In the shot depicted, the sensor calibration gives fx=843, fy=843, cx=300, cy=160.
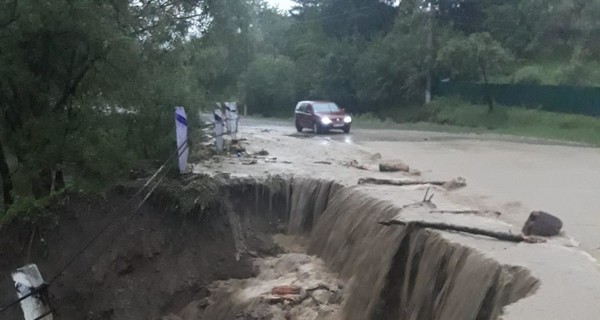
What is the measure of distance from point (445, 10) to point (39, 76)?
42746 mm

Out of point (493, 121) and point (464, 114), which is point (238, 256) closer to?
point (493, 121)

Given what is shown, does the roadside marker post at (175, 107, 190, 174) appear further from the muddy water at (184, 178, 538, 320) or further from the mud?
the muddy water at (184, 178, 538, 320)

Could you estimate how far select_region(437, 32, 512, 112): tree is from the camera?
44062 mm

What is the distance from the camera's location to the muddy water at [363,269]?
8.35m

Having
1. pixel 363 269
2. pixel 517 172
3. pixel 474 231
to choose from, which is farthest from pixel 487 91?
pixel 474 231

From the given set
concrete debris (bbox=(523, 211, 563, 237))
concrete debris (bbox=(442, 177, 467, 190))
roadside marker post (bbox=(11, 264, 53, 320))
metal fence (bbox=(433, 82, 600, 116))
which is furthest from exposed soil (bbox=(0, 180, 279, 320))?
metal fence (bbox=(433, 82, 600, 116))

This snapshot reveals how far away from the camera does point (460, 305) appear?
836cm

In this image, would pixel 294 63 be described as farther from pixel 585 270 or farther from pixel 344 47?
pixel 585 270

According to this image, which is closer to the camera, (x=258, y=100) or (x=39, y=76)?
(x=39, y=76)

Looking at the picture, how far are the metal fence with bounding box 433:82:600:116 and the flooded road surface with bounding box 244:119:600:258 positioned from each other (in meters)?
6.64

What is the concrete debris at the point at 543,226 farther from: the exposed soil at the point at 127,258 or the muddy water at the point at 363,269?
the exposed soil at the point at 127,258

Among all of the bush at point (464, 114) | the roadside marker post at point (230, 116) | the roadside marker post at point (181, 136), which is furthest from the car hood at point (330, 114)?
the roadside marker post at point (181, 136)

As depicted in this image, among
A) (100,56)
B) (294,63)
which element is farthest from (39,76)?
(294,63)

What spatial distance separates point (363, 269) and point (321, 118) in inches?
954
